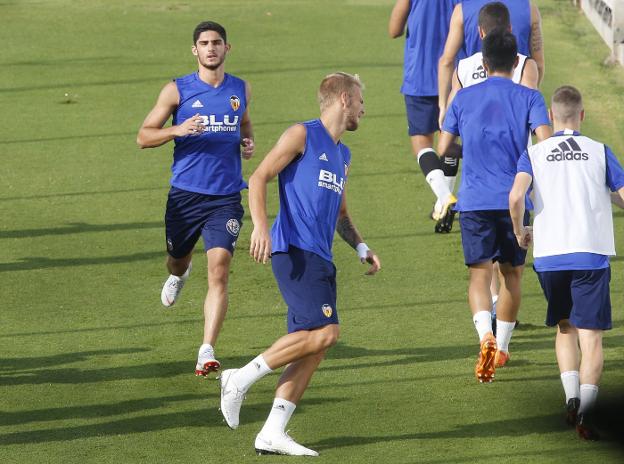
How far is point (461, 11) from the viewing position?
10.9 metres

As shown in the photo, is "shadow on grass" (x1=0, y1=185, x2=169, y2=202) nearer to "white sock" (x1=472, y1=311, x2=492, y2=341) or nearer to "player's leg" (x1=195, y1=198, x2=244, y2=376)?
"player's leg" (x1=195, y1=198, x2=244, y2=376)

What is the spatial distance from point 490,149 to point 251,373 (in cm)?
209

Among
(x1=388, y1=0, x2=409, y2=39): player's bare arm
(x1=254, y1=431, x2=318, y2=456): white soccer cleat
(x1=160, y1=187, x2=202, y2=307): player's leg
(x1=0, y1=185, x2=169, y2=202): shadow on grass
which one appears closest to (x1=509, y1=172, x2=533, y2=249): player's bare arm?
(x1=254, y1=431, x2=318, y2=456): white soccer cleat

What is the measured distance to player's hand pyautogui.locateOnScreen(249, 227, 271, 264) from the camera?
742 cm

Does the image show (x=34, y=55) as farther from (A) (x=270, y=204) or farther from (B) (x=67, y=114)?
(A) (x=270, y=204)

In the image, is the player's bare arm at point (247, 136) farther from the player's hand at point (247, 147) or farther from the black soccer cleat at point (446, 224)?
the black soccer cleat at point (446, 224)

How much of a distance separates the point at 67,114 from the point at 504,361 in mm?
9396

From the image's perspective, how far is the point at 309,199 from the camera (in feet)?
25.4

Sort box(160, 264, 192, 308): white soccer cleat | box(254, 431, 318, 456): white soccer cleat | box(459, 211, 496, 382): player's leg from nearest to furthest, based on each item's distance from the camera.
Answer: box(254, 431, 318, 456): white soccer cleat
box(459, 211, 496, 382): player's leg
box(160, 264, 192, 308): white soccer cleat

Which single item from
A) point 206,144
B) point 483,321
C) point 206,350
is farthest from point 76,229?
point 483,321

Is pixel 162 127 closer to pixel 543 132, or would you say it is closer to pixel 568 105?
pixel 543 132

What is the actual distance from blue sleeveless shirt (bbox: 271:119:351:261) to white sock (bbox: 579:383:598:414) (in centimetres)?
159

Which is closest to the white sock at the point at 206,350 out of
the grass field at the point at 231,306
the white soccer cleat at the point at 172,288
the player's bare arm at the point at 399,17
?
the grass field at the point at 231,306

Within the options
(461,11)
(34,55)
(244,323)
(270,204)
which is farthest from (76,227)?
(34,55)
